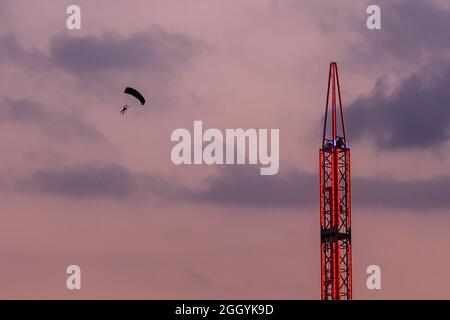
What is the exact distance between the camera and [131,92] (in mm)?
197875
